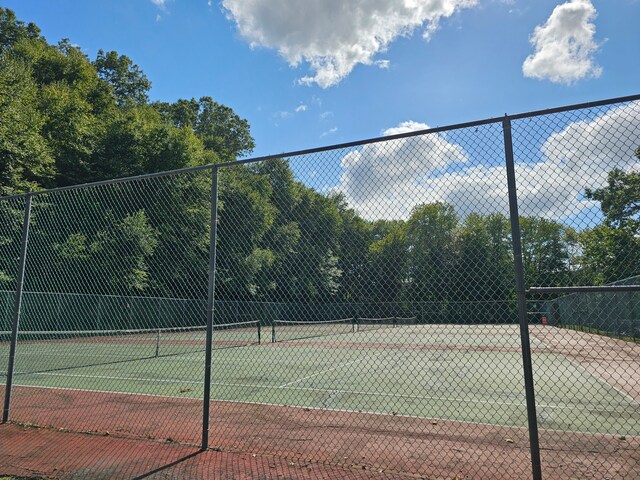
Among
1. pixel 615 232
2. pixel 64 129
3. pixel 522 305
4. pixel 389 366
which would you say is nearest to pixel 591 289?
pixel 522 305

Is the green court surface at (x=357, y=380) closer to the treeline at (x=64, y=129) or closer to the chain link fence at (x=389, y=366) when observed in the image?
the chain link fence at (x=389, y=366)

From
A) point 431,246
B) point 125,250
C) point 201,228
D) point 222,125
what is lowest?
point 431,246

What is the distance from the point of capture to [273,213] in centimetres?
729

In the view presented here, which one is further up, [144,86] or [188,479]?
[144,86]

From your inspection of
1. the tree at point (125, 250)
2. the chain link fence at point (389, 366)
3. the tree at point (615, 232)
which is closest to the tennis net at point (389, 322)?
the chain link fence at point (389, 366)

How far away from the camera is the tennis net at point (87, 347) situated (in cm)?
1289

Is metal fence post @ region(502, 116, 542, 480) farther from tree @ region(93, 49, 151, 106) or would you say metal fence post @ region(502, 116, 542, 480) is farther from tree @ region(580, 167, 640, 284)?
tree @ region(93, 49, 151, 106)

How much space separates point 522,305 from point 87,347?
634 inches

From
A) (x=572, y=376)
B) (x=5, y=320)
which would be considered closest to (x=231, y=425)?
(x=572, y=376)

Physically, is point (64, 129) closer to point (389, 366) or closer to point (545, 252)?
point (389, 366)

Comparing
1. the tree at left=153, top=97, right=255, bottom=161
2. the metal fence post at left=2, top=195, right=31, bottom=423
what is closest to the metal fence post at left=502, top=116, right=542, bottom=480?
the metal fence post at left=2, top=195, right=31, bottom=423

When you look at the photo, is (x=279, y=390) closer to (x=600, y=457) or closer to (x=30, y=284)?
(x=600, y=457)

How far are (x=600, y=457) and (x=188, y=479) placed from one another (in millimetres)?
4206

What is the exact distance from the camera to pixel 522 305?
3.82m
